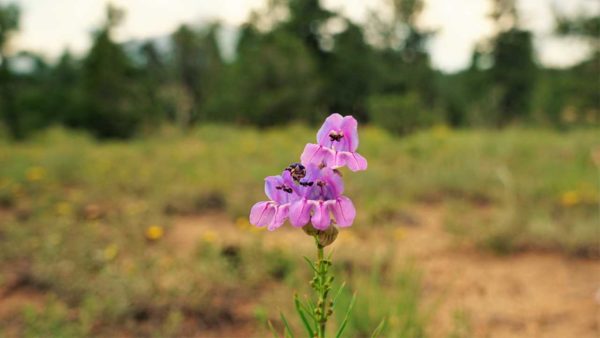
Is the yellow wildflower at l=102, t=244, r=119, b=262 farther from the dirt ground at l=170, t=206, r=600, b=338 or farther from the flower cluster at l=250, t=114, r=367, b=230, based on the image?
the flower cluster at l=250, t=114, r=367, b=230

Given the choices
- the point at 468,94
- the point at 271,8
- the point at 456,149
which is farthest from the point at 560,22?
the point at 456,149

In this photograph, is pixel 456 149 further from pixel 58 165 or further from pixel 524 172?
pixel 58 165

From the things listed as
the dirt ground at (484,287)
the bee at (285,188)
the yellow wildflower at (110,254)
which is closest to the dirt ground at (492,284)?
the dirt ground at (484,287)

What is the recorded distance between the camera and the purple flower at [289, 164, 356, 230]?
2.53 feet

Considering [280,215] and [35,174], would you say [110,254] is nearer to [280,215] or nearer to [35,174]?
[280,215]

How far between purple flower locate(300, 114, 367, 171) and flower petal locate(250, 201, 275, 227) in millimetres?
122

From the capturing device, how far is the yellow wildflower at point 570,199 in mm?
3703

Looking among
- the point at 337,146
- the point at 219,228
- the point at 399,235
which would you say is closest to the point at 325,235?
the point at 337,146

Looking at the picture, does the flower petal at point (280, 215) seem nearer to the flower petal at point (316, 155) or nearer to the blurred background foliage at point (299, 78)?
the flower petal at point (316, 155)

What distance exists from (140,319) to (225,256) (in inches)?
27.7

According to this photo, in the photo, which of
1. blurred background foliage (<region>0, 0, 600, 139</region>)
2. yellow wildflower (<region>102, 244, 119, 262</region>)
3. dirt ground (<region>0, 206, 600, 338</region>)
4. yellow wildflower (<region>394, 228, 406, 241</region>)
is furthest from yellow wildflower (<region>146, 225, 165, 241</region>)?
blurred background foliage (<region>0, 0, 600, 139</region>)

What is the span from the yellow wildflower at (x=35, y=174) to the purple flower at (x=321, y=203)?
15.5 ft

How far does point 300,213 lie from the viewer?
778 mm

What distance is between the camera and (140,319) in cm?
227
